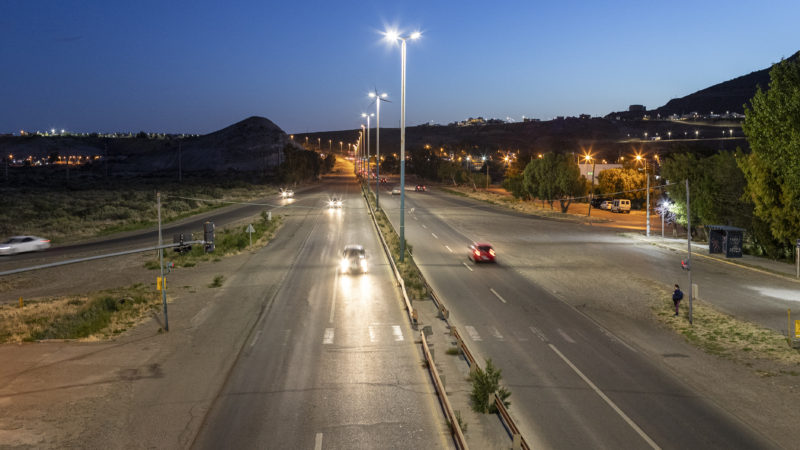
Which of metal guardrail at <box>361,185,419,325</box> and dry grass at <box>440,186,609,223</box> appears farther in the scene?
dry grass at <box>440,186,609,223</box>

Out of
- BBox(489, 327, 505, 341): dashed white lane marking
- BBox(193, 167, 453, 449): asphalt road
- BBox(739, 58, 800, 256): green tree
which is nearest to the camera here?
BBox(193, 167, 453, 449): asphalt road

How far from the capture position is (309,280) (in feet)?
110

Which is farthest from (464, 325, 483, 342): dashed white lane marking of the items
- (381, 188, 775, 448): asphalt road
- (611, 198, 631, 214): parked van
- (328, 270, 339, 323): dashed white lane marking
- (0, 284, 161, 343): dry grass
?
(611, 198, 631, 214): parked van

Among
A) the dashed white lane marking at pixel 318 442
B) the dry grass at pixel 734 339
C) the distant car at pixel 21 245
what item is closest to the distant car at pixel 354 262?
the dry grass at pixel 734 339

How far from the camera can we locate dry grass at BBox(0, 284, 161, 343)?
912 inches

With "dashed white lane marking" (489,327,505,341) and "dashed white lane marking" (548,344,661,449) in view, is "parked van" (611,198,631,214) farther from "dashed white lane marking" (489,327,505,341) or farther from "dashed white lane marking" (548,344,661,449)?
"dashed white lane marking" (548,344,661,449)

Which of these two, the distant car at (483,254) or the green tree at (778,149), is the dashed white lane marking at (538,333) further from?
the green tree at (778,149)

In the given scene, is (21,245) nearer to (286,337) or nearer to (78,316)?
(78,316)

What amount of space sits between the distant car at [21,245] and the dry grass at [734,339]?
45391 mm

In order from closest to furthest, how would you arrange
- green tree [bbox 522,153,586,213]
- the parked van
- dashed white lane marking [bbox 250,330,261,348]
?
dashed white lane marking [bbox 250,330,261,348]
green tree [bbox 522,153,586,213]
the parked van

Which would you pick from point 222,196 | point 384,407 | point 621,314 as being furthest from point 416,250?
point 222,196

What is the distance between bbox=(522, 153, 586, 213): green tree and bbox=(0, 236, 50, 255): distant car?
198 feet

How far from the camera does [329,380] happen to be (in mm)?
16969

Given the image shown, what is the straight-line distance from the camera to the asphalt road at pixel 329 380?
13.2m
